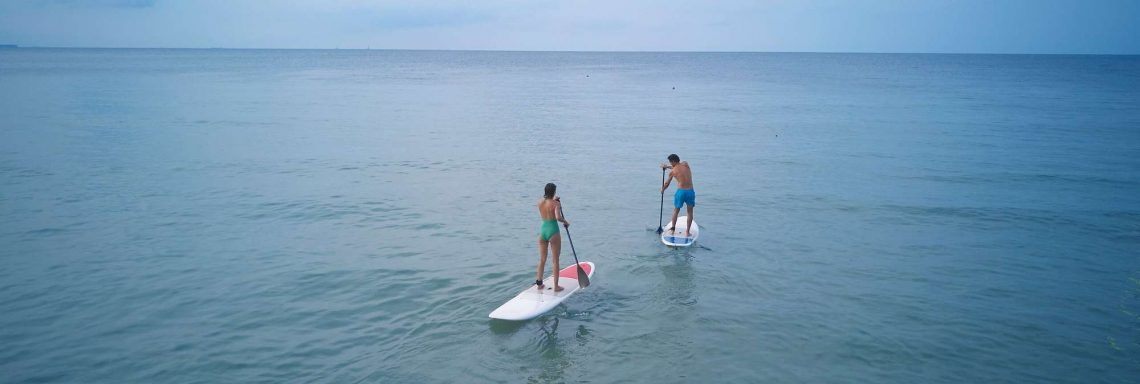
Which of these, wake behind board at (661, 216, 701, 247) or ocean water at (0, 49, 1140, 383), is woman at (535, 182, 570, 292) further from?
wake behind board at (661, 216, 701, 247)

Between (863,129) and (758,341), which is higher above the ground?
(863,129)

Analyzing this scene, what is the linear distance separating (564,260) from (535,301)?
11.3ft

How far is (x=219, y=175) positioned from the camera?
2419cm

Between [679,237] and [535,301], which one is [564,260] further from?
[535,301]

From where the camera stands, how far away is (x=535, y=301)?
476 inches

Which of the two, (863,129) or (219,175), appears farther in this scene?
(863,129)

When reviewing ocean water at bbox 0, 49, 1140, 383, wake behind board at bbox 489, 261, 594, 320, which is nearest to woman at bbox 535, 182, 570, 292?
wake behind board at bbox 489, 261, 594, 320

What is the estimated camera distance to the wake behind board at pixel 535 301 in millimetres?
11711

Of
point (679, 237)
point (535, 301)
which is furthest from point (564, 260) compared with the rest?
point (535, 301)

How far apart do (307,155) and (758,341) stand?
74.6 feet

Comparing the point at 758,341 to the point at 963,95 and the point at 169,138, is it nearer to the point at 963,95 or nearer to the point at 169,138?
the point at 169,138

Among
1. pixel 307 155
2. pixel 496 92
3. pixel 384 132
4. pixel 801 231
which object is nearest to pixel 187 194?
pixel 307 155

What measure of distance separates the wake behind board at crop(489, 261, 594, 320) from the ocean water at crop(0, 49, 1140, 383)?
0.24 meters

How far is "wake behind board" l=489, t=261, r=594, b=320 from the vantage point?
38.4 feet
